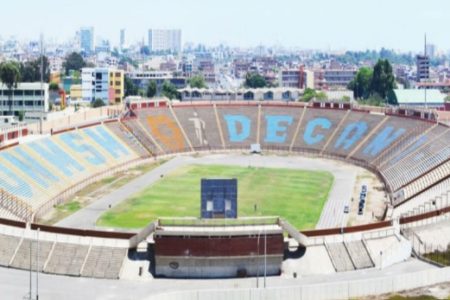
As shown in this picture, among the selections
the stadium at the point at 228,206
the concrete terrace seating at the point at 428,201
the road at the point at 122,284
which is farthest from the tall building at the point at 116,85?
the road at the point at 122,284

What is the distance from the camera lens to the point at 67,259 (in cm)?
5388

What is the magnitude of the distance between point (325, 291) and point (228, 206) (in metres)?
10.7

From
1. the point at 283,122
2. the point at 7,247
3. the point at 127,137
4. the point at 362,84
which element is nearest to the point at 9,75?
the point at 127,137

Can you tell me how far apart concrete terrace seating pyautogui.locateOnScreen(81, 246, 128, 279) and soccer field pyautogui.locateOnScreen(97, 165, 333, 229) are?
610 inches

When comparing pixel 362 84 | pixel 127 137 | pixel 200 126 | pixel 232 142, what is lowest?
pixel 232 142

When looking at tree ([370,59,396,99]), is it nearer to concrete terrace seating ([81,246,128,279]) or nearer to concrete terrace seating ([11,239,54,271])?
concrete terrace seating ([81,246,128,279])

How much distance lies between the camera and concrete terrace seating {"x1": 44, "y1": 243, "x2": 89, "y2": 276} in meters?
53.2

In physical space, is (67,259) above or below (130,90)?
below

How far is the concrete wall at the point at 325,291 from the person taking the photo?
160 ft

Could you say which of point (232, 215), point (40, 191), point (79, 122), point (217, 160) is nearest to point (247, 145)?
point (217, 160)

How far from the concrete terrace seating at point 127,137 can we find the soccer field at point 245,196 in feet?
27.6

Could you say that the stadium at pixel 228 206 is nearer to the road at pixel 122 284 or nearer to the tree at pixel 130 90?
the road at pixel 122 284

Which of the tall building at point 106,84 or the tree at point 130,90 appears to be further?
the tree at point 130,90

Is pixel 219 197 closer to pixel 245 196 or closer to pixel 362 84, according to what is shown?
pixel 245 196
